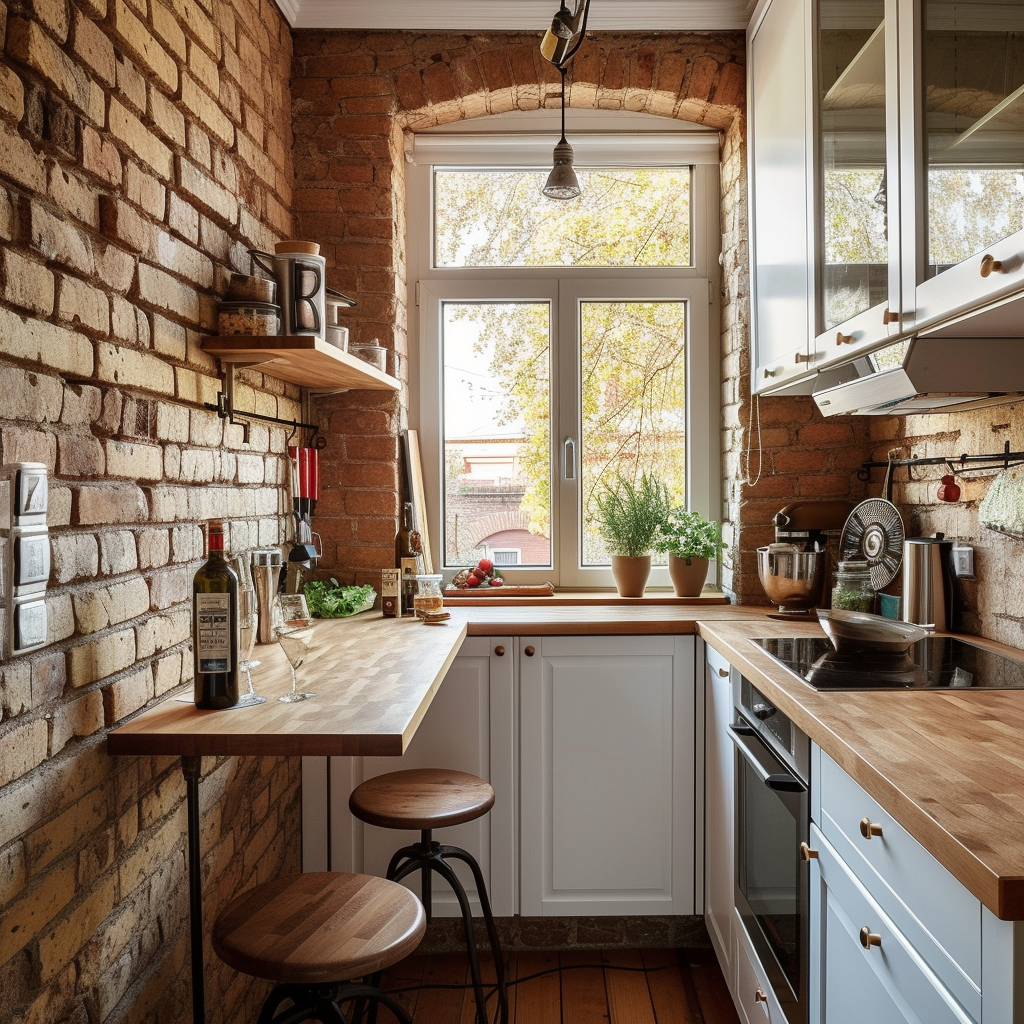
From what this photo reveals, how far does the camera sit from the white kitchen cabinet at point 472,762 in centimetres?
257

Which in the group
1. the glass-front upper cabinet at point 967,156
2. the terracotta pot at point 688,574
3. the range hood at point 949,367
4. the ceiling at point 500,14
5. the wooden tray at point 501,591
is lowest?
the wooden tray at point 501,591

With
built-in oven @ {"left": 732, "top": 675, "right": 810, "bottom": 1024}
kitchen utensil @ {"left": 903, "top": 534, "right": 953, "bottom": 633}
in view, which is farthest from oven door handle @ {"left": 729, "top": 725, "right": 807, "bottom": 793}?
kitchen utensil @ {"left": 903, "top": 534, "right": 953, "bottom": 633}

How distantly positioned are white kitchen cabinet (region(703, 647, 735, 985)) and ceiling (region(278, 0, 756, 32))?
2023mm

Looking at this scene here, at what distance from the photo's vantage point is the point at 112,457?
1.50m

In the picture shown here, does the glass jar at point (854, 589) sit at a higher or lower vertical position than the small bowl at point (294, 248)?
lower

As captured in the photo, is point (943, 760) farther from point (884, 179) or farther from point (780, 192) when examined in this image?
point (780, 192)

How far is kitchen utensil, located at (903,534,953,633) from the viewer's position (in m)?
2.24

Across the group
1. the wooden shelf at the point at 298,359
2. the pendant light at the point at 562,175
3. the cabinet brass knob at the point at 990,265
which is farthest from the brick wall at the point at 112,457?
the cabinet brass knob at the point at 990,265

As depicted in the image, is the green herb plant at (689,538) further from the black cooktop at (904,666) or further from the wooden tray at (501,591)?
the black cooktop at (904,666)

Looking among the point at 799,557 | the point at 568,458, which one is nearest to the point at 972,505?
the point at 799,557

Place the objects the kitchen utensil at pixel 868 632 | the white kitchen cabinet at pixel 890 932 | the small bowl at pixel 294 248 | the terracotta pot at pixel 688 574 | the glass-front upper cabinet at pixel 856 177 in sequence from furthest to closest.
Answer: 1. the terracotta pot at pixel 688 574
2. the small bowl at pixel 294 248
3. the kitchen utensil at pixel 868 632
4. the glass-front upper cabinet at pixel 856 177
5. the white kitchen cabinet at pixel 890 932

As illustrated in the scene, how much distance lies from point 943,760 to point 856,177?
1.31m

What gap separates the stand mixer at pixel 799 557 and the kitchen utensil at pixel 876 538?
99mm

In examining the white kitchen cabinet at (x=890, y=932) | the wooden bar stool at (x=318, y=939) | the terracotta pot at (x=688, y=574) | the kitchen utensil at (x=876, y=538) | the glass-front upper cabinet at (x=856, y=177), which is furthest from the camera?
the terracotta pot at (x=688, y=574)
